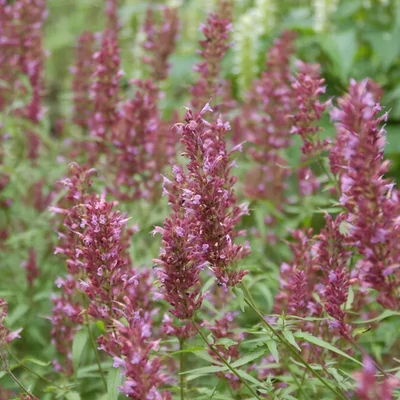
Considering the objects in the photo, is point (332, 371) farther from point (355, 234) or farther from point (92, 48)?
point (92, 48)

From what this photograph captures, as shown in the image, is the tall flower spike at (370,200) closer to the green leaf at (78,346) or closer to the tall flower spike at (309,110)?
the tall flower spike at (309,110)

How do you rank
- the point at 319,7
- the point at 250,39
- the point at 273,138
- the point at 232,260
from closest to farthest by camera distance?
the point at 232,260
the point at 273,138
the point at 250,39
the point at 319,7

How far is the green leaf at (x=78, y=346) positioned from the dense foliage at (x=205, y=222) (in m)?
0.01

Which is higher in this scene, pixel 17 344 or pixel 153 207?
pixel 153 207

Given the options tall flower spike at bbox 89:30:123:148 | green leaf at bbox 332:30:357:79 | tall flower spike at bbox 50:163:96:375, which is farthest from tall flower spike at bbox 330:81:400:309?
green leaf at bbox 332:30:357:79

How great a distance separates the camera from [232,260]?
2480 millimetres

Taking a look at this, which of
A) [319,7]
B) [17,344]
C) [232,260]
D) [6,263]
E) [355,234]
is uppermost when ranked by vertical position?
[319,7]

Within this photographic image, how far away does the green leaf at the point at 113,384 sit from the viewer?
7.76 ft

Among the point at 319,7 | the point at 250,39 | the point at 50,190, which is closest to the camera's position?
the point at 50,190

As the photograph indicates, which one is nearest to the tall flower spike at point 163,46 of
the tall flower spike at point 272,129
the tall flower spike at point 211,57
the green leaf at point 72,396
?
the tall flower spike at point 272,129

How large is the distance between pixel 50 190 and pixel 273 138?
5.67 ft

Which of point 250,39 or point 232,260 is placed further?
point 250,39

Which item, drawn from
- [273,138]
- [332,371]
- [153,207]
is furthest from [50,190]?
[332,371]

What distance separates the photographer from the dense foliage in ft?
7.68
